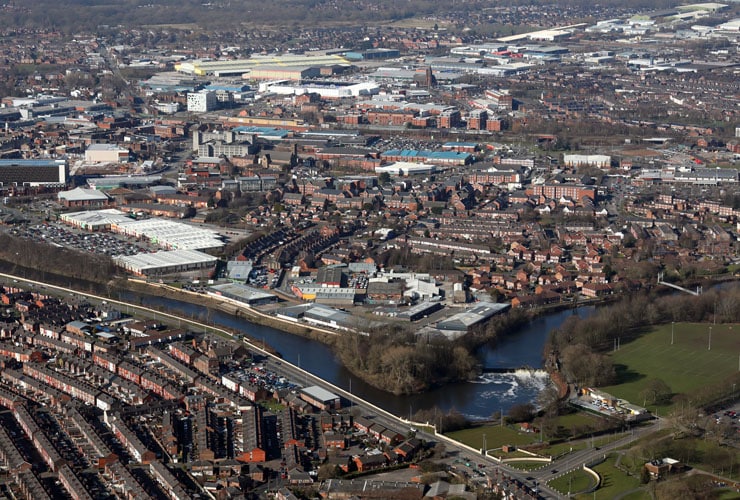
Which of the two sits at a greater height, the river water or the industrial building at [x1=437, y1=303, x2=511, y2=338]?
the industrial building at [x1=437, y1=303, x2=511, y2=338]

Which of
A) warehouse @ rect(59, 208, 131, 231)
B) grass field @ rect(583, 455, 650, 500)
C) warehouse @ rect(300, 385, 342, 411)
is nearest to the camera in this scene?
grass field @ rect(583, 455, 650, 500)

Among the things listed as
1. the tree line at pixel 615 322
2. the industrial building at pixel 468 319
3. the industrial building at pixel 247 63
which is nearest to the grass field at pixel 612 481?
the tree line at pixel 615 322

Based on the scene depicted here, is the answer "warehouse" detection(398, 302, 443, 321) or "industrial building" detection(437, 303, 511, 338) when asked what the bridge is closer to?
"industrial building" detection(437, 303, 511, 338)

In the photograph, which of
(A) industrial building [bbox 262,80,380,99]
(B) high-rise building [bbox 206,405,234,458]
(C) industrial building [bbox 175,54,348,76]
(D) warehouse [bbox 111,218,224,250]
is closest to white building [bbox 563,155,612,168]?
(D) warehouse [bbox 111,218,224,250]

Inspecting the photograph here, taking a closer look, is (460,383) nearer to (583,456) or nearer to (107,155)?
(583,456)

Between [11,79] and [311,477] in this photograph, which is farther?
[11,79]

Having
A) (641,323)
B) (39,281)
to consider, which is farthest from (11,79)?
(641,323)

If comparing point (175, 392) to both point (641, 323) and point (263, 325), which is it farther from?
point (641, 323)
